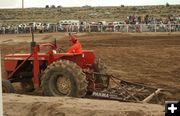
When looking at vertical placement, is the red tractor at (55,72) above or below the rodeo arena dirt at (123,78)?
above

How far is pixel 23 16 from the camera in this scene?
80.6m

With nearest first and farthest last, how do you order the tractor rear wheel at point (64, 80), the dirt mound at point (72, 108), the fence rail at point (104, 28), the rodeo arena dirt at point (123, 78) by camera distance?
the dirt mound at point (72, 108), the rodeo arena dirt at point (123, 78), the tractor rear wheel at point (64, 80), the fence rail at point (104, 28)

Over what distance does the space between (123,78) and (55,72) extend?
521 centimetres

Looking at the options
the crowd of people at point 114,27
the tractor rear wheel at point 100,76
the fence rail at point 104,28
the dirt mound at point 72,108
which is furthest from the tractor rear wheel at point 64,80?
the fence rail at point 104,28

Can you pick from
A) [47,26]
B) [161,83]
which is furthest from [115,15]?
[161,83]

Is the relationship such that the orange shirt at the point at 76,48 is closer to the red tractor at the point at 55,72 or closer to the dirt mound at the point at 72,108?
the red tractor at the point at 55,72

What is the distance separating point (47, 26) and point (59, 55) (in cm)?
3141

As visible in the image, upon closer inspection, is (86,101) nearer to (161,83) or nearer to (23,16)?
(161,83)

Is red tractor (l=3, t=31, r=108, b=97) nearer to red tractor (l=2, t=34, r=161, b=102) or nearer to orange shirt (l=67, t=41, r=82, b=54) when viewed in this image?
red tractor (l=2, t=34, r=161, b=102)

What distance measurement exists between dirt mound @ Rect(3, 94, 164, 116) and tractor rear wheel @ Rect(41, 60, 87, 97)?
52 centimetres

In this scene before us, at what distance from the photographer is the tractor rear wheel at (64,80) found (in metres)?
9.47

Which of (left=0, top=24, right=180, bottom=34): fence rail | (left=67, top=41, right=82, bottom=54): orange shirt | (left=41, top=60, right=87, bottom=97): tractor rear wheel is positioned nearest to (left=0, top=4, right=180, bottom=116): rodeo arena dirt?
(left=41, top=60, right=87, bottom=97): tractor rear wheel

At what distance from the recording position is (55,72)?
9.70m

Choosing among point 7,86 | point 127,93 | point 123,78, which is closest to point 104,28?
point 123,78
